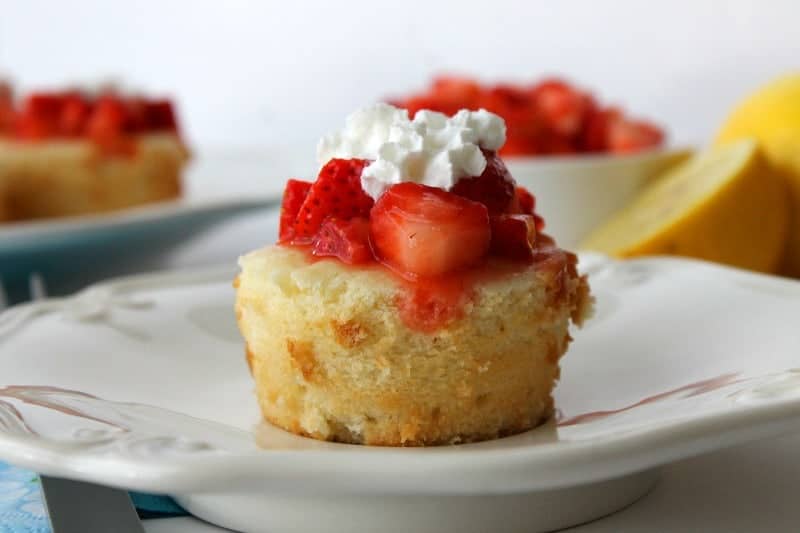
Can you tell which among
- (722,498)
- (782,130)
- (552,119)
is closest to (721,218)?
(782,130)

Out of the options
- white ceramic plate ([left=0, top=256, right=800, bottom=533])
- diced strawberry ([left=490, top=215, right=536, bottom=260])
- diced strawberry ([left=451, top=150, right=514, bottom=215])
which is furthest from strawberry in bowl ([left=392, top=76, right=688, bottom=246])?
diced strawberry ([left=490, top=215, right=536, bottom=260])

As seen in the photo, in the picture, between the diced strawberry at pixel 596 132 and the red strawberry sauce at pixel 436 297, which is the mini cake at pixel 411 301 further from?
the diced strawberry at pixel 596 132

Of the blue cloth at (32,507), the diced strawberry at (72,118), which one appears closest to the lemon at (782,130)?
the blue cloth at (32,507)

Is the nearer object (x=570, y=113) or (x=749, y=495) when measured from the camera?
(x=749, y=495)

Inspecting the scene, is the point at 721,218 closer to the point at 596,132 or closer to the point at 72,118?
the point at 596,132

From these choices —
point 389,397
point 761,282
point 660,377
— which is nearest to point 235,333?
point 389,397

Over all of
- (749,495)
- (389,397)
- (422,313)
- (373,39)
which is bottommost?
(749,495)

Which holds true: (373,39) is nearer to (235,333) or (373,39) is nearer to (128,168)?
(128,168)
